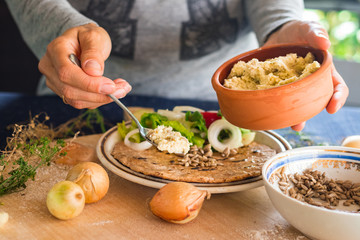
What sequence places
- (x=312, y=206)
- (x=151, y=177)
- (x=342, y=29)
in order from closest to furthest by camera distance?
(x=312, y=206)
(x=151, y=177)
(x=342, y=29)

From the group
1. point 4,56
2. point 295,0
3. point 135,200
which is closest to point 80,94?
point 135,200

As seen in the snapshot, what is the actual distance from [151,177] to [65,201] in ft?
0.77

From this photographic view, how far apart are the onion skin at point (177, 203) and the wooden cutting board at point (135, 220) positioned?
3 cm

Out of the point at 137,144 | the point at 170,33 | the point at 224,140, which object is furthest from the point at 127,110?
the point at 170,33

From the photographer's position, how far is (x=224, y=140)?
129cm

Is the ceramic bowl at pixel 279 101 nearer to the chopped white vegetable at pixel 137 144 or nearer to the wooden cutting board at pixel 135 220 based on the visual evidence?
the wooden cutting board at pixel 135 220

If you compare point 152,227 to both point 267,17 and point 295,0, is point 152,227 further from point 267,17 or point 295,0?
point 295,0

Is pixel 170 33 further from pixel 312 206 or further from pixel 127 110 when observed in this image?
pixel 312 206

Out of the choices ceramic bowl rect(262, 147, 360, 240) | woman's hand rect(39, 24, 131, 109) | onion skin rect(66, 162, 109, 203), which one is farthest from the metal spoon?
ceramic bowl rect(262, 147, 360, 240)

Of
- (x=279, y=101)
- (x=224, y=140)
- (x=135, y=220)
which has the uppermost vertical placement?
(x=279, y=101)

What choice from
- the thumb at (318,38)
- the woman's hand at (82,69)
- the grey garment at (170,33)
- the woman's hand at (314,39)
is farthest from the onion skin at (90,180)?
the grey garment at (170,33)

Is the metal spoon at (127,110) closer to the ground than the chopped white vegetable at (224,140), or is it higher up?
higher up

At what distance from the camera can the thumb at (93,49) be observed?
1.13 m

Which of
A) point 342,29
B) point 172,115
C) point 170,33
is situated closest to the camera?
point 172,115
